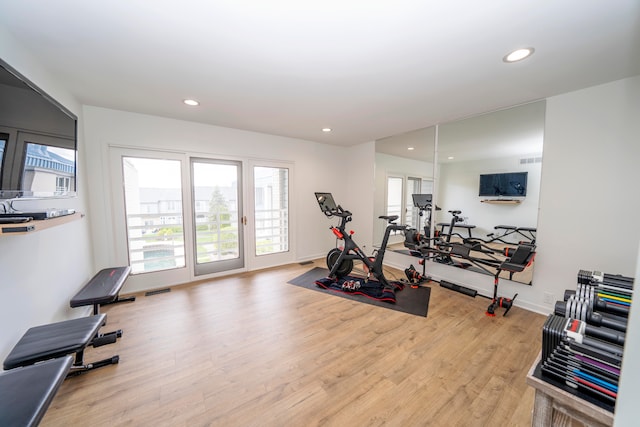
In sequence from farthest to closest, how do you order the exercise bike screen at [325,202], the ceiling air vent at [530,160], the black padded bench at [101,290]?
the exercise bike screen at [325,202], the ceiling air vent at [530,160], the black padded bench at [101,290]

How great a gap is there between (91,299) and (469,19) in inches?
144

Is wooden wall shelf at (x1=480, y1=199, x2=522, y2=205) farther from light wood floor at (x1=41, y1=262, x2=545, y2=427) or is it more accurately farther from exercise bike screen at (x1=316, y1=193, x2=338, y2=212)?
exercise bike screen at (x1=316, y1=193, x2=338, y2=212)

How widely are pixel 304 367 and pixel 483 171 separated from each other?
3.39m

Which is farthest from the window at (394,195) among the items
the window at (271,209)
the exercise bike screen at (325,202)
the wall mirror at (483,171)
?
the window at (271,209)

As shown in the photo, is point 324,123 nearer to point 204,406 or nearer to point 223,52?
point 223,52

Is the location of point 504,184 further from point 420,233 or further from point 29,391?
point 29,391

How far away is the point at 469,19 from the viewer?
1461 millimetres

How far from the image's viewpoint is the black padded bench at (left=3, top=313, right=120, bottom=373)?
1.37 metres

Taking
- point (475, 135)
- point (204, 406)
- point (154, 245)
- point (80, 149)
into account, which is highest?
point (475, 135)

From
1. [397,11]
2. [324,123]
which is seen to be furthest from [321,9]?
[324,123]

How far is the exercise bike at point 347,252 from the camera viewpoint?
3.52 m

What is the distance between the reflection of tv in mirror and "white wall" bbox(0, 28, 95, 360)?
4.54 metres

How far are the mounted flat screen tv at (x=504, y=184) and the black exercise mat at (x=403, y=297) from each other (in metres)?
1.64

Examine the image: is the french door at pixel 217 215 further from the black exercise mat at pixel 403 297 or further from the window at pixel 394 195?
the window at pixel 394 195
